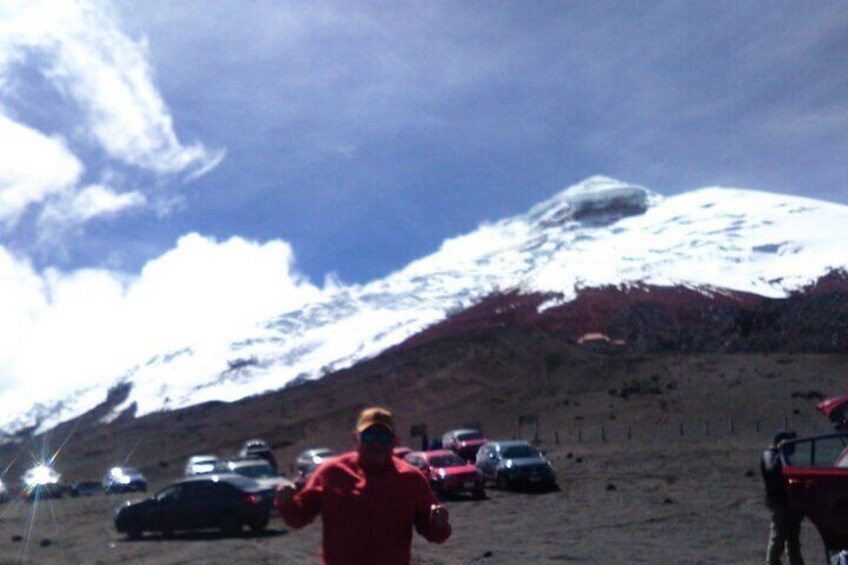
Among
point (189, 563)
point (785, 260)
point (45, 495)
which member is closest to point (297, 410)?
point (45, 495)

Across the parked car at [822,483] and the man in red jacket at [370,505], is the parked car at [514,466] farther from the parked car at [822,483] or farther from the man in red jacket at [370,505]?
the man in red jacket at [370,505]

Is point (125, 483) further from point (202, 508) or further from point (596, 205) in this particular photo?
point (596, 205)

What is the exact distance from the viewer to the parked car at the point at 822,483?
1071 cm

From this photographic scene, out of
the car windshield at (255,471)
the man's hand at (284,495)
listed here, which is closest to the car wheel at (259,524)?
the car windshield at (255,471)

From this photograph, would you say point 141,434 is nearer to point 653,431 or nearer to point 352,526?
point 653,431

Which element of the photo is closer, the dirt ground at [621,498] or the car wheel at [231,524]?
the dirt ground at [621,498]

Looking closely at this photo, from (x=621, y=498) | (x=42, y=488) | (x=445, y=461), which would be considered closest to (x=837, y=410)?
(x=621, y=498)

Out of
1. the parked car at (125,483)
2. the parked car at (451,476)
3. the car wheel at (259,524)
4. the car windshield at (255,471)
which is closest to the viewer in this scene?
the car wheel at (259,524)

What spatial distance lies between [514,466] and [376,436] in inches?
1095

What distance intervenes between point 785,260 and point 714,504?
301 ft

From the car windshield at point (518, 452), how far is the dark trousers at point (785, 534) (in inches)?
842

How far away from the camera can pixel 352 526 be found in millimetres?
5309

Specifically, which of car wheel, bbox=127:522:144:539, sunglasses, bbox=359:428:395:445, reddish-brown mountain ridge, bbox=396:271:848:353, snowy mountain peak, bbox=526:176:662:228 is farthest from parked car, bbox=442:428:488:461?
snowy mountain peak, bbox=526:176:662:228

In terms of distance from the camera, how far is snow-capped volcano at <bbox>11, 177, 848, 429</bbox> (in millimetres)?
107625
